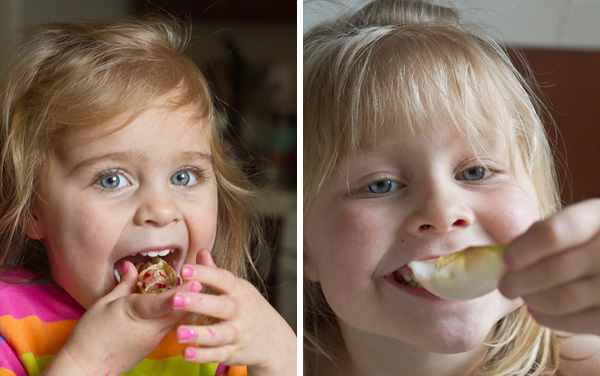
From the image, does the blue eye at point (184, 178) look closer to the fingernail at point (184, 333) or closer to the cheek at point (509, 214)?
the fingernail at point (184, 333)

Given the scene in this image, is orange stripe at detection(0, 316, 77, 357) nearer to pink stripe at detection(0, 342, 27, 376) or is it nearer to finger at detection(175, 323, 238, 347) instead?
pink stripe at detection(0, 342, 27, 376)

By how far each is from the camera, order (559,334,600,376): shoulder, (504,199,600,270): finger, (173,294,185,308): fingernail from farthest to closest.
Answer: (559,334,600,376): shoulder
(173,294,185,308): fingernail
(504,199,600,270): finger

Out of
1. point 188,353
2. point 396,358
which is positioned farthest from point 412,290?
point 188,353

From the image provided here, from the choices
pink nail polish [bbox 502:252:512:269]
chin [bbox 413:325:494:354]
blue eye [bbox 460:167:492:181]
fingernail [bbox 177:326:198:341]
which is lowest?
chin [bbox 413:325:494:354]

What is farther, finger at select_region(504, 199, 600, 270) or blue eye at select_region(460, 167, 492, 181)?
blue eye at select_region(460, 167, 492, 181)

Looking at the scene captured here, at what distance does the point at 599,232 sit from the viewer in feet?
1.26

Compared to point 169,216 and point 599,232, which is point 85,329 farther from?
point 599,232

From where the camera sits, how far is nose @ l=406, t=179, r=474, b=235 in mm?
511

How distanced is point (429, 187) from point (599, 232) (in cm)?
16

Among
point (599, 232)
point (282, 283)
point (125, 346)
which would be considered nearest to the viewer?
point (599, 232)

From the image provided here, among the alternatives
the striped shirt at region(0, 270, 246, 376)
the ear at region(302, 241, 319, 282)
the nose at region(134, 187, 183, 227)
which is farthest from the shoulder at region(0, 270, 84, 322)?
the ear at region(302, 241, 319, 282)

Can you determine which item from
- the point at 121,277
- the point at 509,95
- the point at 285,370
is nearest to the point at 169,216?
the point at 121,277

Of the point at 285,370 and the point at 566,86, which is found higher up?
the point at 566,86

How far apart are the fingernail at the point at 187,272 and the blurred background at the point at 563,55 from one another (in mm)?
346
